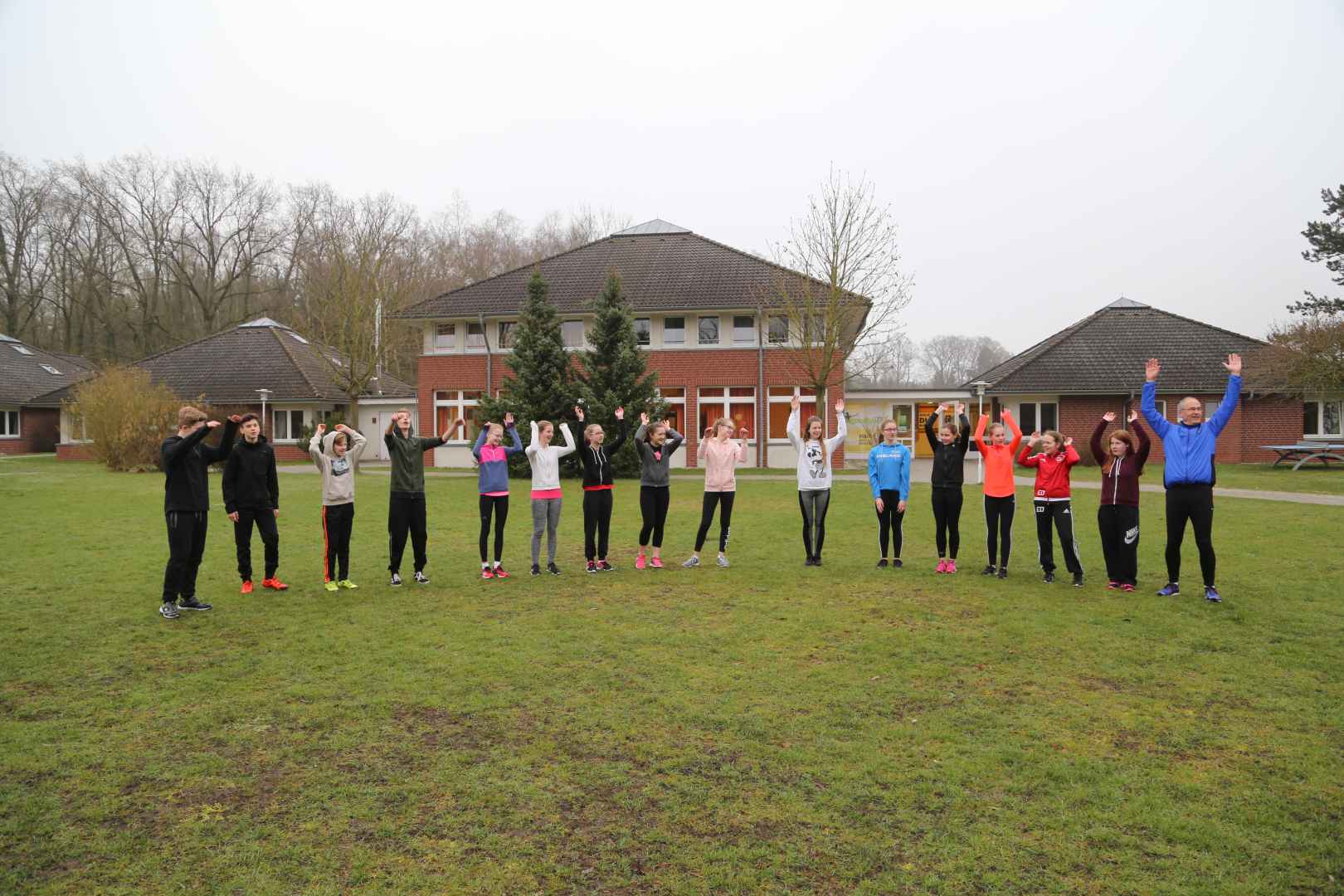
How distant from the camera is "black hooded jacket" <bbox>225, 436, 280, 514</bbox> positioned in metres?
8.84

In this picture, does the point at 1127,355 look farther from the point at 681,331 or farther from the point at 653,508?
the point at 653,508

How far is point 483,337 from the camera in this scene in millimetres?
33094

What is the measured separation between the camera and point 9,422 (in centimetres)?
4547

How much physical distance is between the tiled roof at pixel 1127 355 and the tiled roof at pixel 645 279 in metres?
9.68

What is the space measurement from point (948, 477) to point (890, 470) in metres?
0.63

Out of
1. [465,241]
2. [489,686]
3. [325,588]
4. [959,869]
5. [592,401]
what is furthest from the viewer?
[465,241]

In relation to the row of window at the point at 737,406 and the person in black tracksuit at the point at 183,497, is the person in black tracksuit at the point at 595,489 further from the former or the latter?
the row of window at the point at 737,406

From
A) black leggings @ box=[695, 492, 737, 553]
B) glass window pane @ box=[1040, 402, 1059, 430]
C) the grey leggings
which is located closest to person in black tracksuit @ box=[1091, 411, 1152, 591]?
black leggings @ box=[695, 492, 737, 553]

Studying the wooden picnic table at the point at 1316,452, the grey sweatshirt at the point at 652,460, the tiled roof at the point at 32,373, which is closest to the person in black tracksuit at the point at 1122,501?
the grey sweatshirt at the point at 652,460

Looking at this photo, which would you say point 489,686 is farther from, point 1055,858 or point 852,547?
point 852,547

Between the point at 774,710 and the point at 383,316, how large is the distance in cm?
3022

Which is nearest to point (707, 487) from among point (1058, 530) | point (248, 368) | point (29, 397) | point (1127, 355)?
point (1058, 530)

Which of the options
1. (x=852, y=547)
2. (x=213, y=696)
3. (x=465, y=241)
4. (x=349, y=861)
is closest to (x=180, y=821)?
(x=349, y=861)

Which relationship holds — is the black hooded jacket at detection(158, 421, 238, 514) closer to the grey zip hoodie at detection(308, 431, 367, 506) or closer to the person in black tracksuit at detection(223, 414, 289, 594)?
the person in black tracksuit at detection(223, 414, 289, 594)
